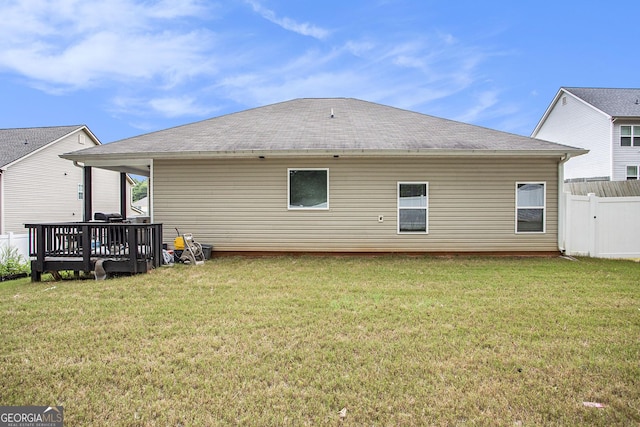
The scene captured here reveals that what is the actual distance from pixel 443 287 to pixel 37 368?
207 inches

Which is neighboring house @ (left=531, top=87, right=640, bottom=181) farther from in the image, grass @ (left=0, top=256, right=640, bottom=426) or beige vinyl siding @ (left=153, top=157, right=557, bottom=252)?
grass @ (left=0, top=256, right=640, bottom=426)

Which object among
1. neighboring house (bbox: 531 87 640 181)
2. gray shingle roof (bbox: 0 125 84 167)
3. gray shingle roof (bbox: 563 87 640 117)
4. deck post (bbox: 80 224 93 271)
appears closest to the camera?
deck post (bbox: 80 224 93 271)

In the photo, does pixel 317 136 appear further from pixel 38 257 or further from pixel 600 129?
pixel 600 129

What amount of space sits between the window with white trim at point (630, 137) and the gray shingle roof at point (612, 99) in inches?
27.3

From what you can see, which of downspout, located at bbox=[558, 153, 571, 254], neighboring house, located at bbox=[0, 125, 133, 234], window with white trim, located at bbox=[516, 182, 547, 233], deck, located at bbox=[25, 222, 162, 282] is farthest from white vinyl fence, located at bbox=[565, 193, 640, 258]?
neighboring house, located at bbox=[0, 125, 133, 234]

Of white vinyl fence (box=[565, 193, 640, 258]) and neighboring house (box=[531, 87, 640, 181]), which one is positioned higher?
neighboring house (box=[531, 87, 640, 181])

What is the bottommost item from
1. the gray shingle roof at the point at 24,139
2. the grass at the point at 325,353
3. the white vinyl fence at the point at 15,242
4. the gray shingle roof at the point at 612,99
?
the grass at the point at 325,353

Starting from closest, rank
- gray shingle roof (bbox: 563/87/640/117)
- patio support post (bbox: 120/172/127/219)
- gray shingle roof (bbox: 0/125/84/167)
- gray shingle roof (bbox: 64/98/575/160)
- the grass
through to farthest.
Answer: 1. the grass
2. gray shingle roof (bbox: 64/98/575/160)
3. patio support post (bbox: 120/172/127/219)
4. gray shingle roof (bbox: 0/125/84/167)
5. gray shingle roof (bbox: 563/87/640/117)

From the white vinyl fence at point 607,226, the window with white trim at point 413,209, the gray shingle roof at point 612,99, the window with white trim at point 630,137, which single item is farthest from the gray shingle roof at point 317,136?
the gray shingle roof at point 612,99

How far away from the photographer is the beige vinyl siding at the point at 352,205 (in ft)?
29.3

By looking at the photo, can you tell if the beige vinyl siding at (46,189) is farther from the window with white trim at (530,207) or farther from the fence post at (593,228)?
the fence post at (593,228)

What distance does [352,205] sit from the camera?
898 centimetres

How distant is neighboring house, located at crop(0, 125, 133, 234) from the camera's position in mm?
14922

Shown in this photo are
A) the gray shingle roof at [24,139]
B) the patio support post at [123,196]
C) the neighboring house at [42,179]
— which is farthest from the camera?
the gray shingle roof at [24,139]
